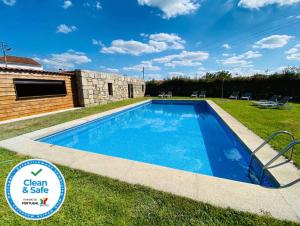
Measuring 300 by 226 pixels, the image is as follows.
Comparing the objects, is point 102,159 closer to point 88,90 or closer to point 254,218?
point 254,218

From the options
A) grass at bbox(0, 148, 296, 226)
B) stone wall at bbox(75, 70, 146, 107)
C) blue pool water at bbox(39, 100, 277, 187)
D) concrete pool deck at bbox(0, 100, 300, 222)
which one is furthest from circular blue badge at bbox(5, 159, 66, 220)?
stone wall at bbox(75, 70, 146, 107)

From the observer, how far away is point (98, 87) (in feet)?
44.7

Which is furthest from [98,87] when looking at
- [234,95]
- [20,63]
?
[20,63]

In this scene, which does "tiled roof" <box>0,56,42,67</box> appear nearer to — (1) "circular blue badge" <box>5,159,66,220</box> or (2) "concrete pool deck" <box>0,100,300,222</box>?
(2) "concrete pool deck" <box>0,100,300,222</box>

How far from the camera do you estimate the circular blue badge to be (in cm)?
207

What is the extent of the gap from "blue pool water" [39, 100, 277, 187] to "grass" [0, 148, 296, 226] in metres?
1.58

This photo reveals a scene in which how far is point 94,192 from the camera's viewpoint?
98.9 inches

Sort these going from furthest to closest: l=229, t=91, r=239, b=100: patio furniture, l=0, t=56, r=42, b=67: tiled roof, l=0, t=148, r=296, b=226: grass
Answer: l=0, t=56, r=42, b=67: tiled roof
l=229, t=91, r=239, b=100: patio furniture
l=0, t=148, r=296, b=226: grass

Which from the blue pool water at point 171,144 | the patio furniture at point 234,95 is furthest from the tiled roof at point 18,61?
the patio furniture at point 234,95

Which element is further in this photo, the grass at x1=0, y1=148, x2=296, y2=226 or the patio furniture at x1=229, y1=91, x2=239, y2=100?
the patio furniture at x1=229, y1=91, x2=239, y2=100

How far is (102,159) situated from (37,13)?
37.6ft

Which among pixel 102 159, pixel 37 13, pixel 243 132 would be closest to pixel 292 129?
pixel 243 132

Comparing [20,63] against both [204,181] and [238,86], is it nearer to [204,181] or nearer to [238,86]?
[238,86]

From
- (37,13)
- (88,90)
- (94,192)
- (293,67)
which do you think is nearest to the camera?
(94,192)
